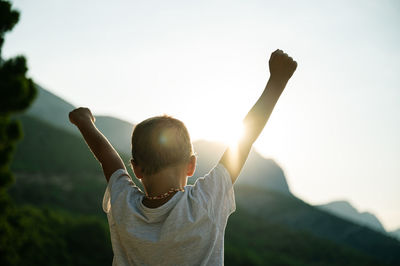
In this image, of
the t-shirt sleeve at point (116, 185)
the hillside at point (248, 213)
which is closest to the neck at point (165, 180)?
the t-shirt sleeve at point (116, 185)

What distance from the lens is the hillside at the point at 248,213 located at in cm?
3372

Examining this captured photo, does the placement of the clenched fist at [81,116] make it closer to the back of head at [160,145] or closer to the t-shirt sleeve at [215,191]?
the back of head at [160,145]

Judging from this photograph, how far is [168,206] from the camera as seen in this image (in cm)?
126

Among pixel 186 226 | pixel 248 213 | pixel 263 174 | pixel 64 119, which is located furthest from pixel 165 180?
pixel 64 119

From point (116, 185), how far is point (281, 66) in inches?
31.5

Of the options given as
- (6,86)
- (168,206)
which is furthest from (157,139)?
(6,86)

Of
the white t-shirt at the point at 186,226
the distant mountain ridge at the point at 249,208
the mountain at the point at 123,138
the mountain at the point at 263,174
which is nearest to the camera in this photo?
the white t-shirt at the point at 186,226

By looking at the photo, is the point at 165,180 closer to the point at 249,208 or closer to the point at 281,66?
the point at 281,66

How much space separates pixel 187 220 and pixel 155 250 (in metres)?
0.18

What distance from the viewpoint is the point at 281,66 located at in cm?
129

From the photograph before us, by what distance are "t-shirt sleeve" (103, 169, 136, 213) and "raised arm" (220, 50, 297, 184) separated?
0.43m

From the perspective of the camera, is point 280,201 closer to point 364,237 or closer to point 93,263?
point 364,237

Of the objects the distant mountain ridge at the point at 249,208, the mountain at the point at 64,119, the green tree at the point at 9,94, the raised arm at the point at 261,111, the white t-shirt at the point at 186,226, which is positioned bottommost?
the mountain at the point at 64,119

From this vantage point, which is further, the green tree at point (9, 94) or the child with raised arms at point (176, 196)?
the green tree at point (9, 94)
